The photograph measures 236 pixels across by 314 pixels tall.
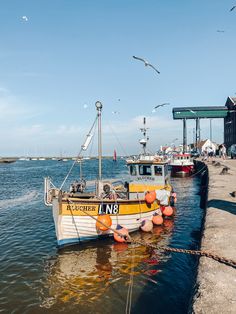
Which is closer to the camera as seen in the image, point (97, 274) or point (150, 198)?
point (97, 274)

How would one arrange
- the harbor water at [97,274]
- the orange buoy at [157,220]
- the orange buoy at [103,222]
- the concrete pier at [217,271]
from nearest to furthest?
the concrete pier at [217,271]
the harbor water at [97,274]
the orange buoy at [103,222]
the orange buoy at [157,220]

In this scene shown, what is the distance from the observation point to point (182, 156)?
5128 cm

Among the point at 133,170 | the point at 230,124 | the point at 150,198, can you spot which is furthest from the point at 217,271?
the point at 230,124

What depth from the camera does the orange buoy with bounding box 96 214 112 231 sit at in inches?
516

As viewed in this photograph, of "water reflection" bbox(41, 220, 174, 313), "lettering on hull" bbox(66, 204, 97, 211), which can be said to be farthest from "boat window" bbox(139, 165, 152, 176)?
"lettering on hull" bbox(66, 204, 97, 211)

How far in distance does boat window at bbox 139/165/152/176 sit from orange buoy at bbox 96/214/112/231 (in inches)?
248

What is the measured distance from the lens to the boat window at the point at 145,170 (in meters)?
19.0

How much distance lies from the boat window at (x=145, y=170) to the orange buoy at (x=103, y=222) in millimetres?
6287

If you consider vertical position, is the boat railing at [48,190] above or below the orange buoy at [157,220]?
above

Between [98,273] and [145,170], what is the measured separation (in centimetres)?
927

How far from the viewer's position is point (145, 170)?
62.8 ft

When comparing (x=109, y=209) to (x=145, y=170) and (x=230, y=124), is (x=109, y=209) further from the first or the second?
(x=230, y=124)

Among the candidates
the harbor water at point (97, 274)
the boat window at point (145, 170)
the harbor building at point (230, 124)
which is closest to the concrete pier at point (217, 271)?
the harbor water at point (97, 274)

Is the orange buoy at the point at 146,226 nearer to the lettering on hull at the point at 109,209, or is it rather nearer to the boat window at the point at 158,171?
the lettering on hull at the point at 109,209
